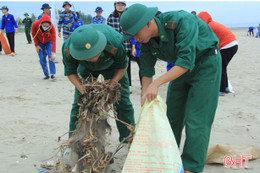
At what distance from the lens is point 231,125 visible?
3908mm

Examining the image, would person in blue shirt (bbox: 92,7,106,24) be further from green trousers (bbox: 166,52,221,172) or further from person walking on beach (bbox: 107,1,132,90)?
green trousers (bbox: 166,52,221,172)

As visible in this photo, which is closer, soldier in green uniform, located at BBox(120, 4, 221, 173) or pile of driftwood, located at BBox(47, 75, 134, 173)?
soldier in green uniform, located at BBox(120, 4, 221, 173)

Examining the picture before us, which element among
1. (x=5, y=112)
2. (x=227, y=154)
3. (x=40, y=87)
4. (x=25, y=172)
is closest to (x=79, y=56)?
(x=25, y=172)

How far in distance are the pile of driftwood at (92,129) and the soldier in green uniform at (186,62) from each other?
0.35 meters

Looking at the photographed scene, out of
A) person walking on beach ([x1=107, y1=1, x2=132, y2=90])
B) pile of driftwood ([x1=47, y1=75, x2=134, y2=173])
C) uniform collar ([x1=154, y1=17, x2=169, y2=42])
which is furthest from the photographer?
person walking on beach ([x1=107, y1=1, x2=132, y2=90])

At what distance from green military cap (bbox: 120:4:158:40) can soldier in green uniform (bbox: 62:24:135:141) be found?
0.35m

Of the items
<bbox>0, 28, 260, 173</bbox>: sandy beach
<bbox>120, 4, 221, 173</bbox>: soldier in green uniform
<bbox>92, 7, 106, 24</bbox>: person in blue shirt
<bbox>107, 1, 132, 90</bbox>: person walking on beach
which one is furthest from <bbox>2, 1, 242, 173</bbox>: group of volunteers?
<bbox>92, 7, 106, 24</bbox>: person in blue shirt

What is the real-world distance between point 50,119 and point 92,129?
1963 millimetres

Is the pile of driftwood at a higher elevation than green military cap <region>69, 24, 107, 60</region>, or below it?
below

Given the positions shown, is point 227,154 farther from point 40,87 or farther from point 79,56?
point 40,87

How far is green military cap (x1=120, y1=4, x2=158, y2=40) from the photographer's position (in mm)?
1933

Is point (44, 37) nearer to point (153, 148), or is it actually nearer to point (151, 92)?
point (151, 92)

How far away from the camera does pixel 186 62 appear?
75.8 inches

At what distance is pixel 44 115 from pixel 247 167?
3042mm
